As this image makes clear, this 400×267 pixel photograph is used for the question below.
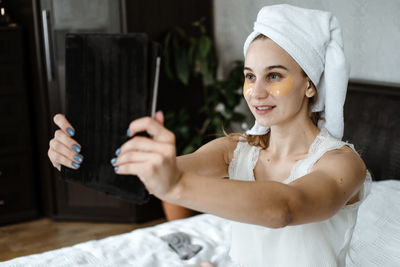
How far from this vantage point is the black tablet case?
83 centimetres

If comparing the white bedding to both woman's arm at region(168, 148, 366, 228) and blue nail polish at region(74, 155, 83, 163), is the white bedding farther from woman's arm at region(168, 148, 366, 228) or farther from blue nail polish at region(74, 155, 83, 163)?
blue nail polish at region(74, 155, 83, 163)

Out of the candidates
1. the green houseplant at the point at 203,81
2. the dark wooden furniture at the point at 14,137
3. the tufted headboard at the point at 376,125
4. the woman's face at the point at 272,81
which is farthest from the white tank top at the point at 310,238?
the dark wooden furniture at the point at 14,137

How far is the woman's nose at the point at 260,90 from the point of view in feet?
3.99

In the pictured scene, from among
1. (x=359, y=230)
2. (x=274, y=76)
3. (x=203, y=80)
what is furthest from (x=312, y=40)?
(x=203, y=80)

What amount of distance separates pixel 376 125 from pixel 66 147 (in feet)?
5.40

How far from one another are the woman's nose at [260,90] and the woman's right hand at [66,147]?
481mm

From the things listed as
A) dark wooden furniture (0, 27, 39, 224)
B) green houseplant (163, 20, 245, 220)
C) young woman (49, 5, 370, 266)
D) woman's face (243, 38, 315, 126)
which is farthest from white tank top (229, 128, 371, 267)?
dark wooden furniture (0, 27, 39, 224)

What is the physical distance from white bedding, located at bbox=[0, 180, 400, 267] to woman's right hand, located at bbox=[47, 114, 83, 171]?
0.86 metres

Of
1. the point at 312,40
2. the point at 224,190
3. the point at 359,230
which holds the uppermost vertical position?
the point at 312,40

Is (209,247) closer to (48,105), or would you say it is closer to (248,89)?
(248,89)

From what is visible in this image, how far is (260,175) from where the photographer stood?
1429 millimetres

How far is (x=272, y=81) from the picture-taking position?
123 centimetres

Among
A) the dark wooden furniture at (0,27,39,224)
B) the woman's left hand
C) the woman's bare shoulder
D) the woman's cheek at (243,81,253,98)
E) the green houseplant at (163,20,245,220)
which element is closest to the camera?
the woman's left hand

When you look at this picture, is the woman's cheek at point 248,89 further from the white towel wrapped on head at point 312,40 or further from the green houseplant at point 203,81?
the green houseplant at point 203,81
